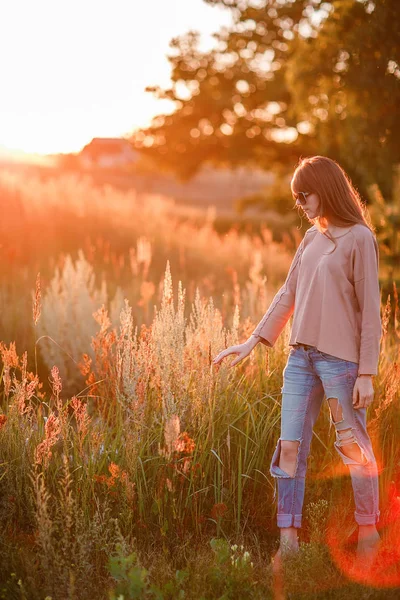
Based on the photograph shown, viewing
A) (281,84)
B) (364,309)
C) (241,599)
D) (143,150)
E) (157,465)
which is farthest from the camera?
(143,150)

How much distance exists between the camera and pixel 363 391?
2.99 metres

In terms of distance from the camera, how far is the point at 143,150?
25453 millimetres

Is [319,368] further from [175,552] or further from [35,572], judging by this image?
[35,572]

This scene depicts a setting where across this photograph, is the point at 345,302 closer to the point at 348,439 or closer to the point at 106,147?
the point at 348,439

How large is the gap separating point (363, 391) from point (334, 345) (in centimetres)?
24

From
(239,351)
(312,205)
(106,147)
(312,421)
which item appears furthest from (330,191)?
(106,147)

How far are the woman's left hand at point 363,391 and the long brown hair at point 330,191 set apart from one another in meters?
0.63

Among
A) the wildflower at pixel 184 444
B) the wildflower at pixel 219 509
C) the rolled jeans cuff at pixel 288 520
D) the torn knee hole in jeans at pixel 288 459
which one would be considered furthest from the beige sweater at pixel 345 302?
the wildflower at pixel 219 509

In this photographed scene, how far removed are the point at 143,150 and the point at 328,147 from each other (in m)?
10.4

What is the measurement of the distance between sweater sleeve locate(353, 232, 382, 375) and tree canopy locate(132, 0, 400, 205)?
487 cm

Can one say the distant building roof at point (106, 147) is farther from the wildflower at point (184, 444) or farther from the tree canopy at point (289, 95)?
the wildflower at point (184, 444)

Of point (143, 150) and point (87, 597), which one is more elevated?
point (143, 150)

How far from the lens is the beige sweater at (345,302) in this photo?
9.88 ft

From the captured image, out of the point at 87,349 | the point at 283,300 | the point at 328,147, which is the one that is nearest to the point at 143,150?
the point at 328,147
